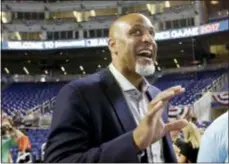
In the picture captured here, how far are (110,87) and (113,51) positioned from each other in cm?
6

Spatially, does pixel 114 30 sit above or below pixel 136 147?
above

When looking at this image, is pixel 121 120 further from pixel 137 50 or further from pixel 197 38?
pixel 197 38

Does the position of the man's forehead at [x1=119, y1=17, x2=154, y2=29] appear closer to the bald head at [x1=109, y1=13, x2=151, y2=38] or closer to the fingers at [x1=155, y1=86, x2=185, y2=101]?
the bald head at [x1=109, y1=13, x2=151, y2=38]

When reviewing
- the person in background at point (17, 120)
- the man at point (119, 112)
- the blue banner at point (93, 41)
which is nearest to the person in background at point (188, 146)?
the man at point (119, 112)

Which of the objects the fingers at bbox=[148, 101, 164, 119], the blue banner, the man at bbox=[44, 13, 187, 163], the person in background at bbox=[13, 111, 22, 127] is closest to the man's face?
the man at bbox=[44, 13, 187, 163]

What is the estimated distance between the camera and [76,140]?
55cm

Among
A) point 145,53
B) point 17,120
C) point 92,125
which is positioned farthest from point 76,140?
point 17,120

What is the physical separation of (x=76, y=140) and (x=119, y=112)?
8 cm

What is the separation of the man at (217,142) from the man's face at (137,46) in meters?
0.13

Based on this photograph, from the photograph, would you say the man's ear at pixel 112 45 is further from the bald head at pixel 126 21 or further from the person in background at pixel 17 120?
the person in background at pixel 17 120

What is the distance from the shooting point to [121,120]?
1.92ft

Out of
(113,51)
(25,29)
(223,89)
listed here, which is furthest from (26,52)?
(113,51)

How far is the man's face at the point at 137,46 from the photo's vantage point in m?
0.60

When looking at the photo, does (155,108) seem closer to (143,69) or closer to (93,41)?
(143,69)
